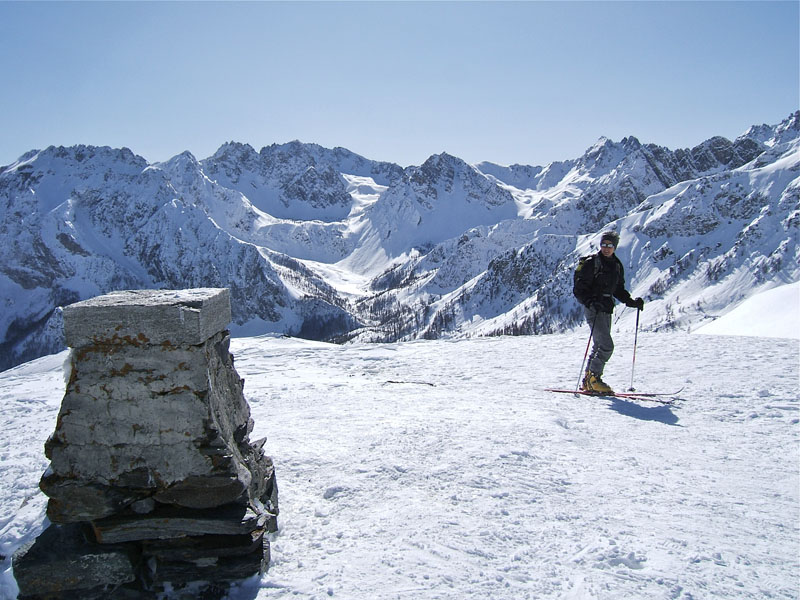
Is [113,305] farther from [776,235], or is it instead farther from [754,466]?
[776,235]

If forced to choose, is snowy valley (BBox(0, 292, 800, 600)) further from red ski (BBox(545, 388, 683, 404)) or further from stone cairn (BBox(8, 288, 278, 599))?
stone cairn (BBox(8, 288, 278, 599))

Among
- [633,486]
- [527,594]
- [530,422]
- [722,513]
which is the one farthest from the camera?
[530,422]

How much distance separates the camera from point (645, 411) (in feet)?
31.7

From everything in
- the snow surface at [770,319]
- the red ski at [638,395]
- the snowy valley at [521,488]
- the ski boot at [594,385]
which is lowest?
the snowy valley at [521,488]

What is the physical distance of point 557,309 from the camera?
138000mm

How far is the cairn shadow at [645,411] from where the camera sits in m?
9.14

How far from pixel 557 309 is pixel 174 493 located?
140104mm

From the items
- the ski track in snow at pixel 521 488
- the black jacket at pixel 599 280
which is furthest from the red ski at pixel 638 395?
the black jacket at pixel 599 280

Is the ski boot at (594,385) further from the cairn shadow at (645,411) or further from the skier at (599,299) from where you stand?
the cairn shadow at (645,411)

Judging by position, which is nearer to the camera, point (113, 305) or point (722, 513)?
point (113, 305)

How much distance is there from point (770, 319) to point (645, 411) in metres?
18.0

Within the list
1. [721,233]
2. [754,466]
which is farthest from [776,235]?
[754,466]

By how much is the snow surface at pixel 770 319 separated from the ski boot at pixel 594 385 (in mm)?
7788

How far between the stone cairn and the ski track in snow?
1.79 ft
